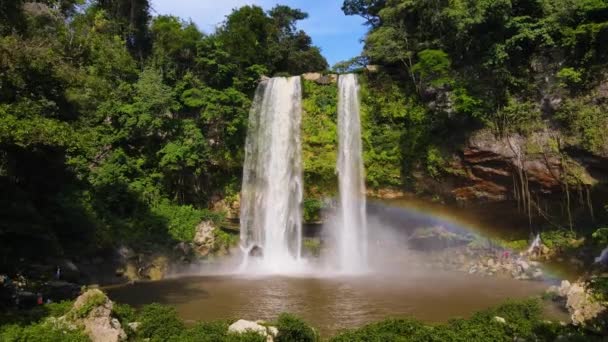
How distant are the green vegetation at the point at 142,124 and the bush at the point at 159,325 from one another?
6.06m

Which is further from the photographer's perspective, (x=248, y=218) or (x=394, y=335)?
(x=248, y=218)

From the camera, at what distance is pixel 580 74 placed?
17781 mm

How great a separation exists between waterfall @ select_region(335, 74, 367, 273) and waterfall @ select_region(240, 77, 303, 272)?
2132 mm

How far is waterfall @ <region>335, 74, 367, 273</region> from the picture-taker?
22.5 meters

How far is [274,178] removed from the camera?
23766mm

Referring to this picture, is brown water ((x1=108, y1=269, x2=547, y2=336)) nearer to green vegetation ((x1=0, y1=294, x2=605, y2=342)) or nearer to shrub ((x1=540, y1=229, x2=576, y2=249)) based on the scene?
green vegetation ((x1=0, y1=294, x2=605, y2=342))

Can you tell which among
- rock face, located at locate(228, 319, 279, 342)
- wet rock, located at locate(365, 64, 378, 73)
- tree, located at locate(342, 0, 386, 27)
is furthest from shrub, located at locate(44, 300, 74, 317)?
tree, located at locate(342, 0, 386, 27)

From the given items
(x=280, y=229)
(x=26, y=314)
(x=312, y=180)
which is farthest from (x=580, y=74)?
(x=26, y=314)

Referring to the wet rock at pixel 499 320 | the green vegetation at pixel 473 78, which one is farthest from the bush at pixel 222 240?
the wet rock at pixel 499 320

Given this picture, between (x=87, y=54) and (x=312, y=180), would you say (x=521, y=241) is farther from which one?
(x=87, y=54)

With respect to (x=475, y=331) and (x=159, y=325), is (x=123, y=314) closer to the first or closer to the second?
(x=159, y=325)

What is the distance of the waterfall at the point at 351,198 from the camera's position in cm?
2248

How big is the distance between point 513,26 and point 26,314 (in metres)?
19.5

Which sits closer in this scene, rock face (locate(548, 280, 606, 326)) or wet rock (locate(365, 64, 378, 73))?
rock face (locate(548, 280, 606, 326))
